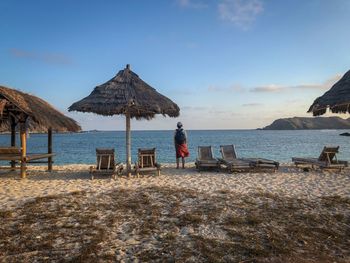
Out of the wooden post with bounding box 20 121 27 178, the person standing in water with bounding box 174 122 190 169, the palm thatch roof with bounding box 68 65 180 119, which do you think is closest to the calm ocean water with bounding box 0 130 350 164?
the wooden post with bounding box 20 121 27 178

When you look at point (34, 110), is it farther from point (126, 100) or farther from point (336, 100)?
point (336, 100)

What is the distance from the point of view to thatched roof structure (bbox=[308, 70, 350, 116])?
10406mm

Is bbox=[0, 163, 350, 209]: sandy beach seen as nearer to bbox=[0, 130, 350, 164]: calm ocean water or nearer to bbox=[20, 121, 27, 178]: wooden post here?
bbox=[20, 121, 27, 178]: wooden post

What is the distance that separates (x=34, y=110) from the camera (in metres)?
9.78

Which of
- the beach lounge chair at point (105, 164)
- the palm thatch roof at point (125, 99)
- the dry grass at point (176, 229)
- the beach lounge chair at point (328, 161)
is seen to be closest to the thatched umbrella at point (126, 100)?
the palm thatch roof at point (125, 99)

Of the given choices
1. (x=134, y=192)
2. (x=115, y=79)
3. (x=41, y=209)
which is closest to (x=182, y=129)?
(x=115, y=79)

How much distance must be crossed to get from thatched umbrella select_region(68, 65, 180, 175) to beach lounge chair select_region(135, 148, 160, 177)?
1.11ft

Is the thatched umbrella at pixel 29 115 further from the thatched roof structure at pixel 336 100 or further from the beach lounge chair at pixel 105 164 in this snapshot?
the thatched roof structure at pixel 336 100

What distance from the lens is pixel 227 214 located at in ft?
19.1

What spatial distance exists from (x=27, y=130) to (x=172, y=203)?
6.44 meters

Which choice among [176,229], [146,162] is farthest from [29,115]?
[176,229]

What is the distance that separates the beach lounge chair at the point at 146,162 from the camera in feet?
32.8

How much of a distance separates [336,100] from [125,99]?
6.75 m

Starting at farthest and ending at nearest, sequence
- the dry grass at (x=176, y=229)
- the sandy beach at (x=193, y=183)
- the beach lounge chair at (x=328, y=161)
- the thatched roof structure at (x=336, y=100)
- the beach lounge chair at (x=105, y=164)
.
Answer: the beach lounge chair at (x=328, y=161) → the thatched roof structure at (x=336, y=100) → the beach lounge chair at (x=105, y=164) → the sandy beach at (x=193, y=183) → the dry grass at (x=176, y=229)
